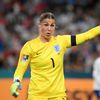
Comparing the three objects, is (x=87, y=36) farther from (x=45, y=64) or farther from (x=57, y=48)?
(x=45, y=64)

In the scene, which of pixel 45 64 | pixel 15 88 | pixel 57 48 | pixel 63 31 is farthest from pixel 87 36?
pixel 63 31

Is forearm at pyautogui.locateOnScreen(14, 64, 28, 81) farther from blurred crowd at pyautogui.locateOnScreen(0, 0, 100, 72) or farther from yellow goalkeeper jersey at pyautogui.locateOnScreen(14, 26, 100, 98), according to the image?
blurred crowd at pyautogui.locateOnScreen(0, 0, 100, 72)

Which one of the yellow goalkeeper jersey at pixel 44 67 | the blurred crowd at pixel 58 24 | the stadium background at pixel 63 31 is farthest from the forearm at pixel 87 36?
the blurred crowd at pixel 58 24

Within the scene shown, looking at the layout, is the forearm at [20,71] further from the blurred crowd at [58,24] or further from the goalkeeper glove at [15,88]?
the blurred crowd at [58,24]

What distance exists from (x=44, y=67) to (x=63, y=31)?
9.73 m

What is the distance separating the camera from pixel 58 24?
17844mm

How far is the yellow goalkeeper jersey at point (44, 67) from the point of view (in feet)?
25.2

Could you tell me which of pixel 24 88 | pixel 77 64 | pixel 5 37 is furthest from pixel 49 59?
pixel 5 37

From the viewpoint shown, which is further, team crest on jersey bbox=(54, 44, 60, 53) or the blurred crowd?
the blurred crowd

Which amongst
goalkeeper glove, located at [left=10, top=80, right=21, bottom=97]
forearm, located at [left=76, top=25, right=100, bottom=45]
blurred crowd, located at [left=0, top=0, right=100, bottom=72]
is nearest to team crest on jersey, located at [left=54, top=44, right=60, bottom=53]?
forearm, located at [left=76, top=25, right=100, bottom=45]

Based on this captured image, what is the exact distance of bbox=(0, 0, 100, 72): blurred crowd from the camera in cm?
1634

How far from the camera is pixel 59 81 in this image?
25.3ft

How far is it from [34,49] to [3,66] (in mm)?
8966

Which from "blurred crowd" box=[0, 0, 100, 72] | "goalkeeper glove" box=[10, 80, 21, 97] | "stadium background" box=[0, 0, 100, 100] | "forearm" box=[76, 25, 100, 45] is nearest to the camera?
"goalkeeper glove" box=[10, 80, 21, 97]
